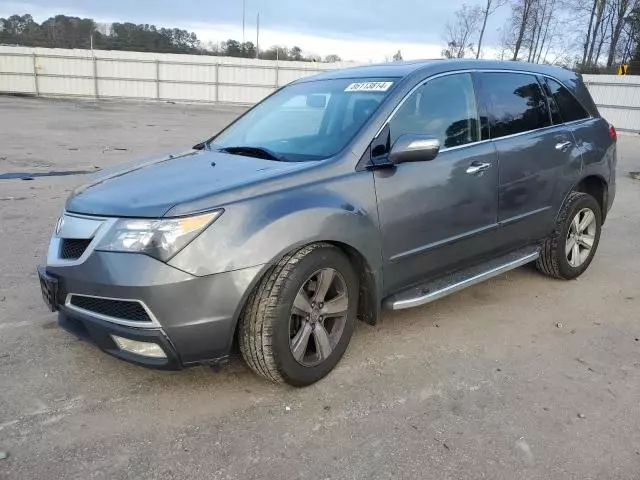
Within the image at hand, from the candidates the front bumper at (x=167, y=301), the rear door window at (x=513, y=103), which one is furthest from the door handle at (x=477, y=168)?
the front bumper at (x=167, y=301)

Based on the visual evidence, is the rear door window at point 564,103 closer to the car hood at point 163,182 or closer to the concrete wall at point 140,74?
the car hood at point 163,182

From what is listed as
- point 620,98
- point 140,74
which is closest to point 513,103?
point 620,98

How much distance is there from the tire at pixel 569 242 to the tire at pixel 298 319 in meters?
2.26

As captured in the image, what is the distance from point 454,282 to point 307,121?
1457 mm

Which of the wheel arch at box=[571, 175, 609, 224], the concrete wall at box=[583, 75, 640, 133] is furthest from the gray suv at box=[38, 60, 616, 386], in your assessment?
the concrete wall at box=[583, 75, 640, 133]

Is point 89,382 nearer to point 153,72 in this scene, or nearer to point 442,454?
point 442,454

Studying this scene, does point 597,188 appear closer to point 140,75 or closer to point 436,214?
point 436,214

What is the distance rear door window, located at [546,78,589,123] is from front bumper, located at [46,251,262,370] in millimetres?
3240

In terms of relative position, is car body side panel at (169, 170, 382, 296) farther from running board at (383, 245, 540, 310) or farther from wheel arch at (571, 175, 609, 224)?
wheel arch at (571, 175, 609, 224)

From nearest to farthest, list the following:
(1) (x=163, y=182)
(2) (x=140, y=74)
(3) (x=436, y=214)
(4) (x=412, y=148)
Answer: (1) (x=163, y=182) < (4) (x=412, y=148) < (3) (x=436, y=214) < (2) (x=140, y=74)

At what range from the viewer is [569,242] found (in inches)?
192

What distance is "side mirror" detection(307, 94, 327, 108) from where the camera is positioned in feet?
12.8

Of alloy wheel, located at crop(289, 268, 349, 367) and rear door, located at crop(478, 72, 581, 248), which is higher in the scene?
rear door, located at crop(478, 72, 581, 248)

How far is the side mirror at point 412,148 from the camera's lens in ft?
10.5
